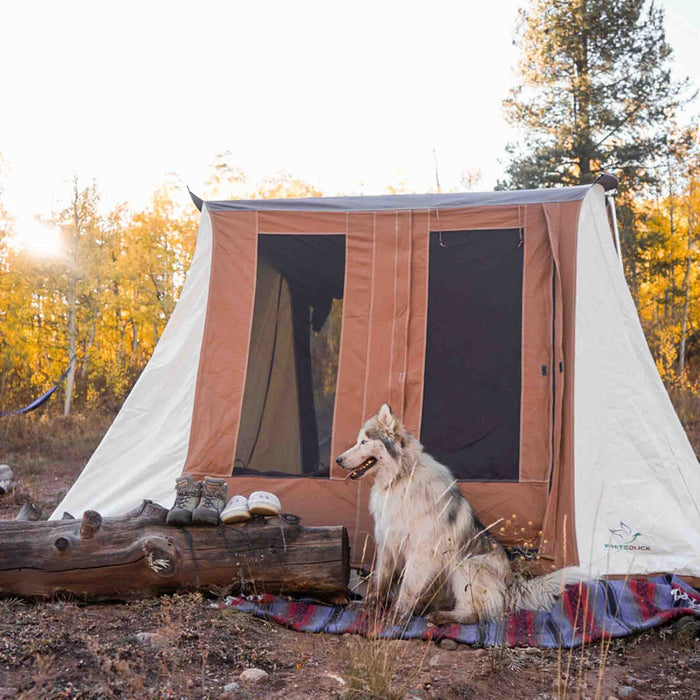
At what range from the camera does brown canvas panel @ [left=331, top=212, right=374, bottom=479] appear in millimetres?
4547

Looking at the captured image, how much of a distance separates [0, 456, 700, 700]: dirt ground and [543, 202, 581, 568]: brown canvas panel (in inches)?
34.0

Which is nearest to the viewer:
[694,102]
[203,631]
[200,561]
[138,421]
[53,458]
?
[203,631]

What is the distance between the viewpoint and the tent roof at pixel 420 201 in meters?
4.52

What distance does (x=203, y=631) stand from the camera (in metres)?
3.06

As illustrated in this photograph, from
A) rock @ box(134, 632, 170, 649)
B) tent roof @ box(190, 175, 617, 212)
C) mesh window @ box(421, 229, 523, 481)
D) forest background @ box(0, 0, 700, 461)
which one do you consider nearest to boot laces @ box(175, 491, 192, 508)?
rock @ box(134, 632, 170, 649)

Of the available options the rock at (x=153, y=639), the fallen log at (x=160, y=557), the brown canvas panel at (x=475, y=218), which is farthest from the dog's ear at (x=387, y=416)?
the rock at (x=153, y=639)

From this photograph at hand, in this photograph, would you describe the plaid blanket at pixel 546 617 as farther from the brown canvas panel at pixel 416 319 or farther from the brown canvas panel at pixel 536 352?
the brown canvas panel at pixel 416 319

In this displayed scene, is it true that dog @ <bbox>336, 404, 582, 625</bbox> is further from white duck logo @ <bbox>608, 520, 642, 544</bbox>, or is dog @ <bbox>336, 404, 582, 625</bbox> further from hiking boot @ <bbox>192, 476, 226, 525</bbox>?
hiking boot @ <bbox>192, 476, 226, 525</bbox>

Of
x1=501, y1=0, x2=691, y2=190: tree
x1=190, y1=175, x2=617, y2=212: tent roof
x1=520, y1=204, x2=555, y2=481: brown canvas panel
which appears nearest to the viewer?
x1=520, y1=204, x2=555, y2=481: brown canvas panel

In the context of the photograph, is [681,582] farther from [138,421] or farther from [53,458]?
[53,458]

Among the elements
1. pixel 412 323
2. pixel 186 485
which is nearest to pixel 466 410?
pixel 412 323

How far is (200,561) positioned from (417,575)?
1137 mm

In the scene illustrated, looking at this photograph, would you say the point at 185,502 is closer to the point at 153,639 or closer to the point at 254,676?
the point at 153,639

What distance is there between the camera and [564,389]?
14.1 feet
